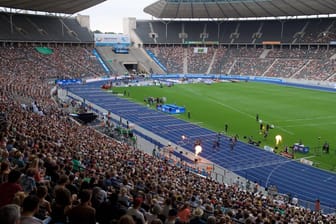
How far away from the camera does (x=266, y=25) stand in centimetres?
8762

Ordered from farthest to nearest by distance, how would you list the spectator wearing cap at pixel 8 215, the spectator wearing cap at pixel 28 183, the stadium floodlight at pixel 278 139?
1. the stadium floodlight at pixel 278 139
2. the spectator wearing cap at pixel 28 183
3. the spectator wearing cap at pixel 8 215

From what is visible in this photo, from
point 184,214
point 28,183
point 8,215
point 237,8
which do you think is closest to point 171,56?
point 237,8

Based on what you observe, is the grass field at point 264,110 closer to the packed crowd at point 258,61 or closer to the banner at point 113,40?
the packed crowd at point 258,61

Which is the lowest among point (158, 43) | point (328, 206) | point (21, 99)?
point (328, 206)

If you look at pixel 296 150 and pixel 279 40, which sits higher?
pixel 279 40

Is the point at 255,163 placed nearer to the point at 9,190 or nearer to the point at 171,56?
the point at 9,190

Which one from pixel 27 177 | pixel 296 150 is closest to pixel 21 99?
pixel 296 150

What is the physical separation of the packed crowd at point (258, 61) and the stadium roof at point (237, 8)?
8.01 meters

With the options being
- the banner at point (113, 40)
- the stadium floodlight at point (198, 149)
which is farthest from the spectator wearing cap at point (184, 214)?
the banner at point (113, 40)

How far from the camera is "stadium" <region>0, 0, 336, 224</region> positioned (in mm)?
8609

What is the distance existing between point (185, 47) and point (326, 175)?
73.4 m

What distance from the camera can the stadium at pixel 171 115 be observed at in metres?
8.61

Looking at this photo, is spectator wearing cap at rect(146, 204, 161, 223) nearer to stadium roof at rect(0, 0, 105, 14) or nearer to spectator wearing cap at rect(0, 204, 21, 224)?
spectator wearing cap at rect(0, 204, 21, 224)

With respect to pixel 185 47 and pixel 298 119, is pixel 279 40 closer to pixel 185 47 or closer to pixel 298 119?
pixel 185 47
